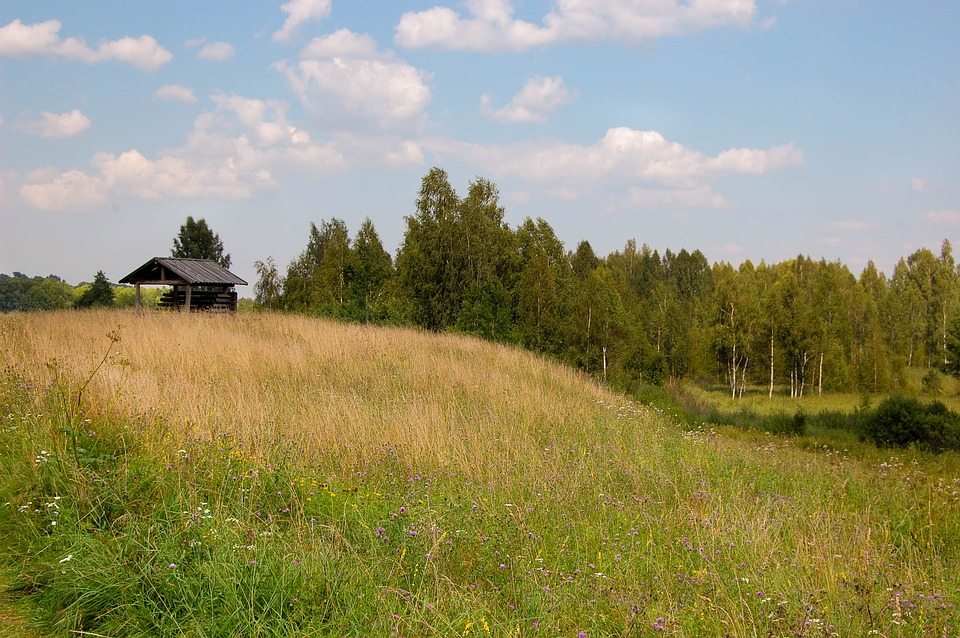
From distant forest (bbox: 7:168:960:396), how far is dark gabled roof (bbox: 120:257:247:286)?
3295mm

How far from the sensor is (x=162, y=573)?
3.48m

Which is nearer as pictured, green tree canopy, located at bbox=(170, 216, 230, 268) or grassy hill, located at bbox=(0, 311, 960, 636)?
grassy hill, located at bbox=(0, 311, 960, 636)

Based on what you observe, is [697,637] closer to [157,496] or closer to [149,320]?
[157,496]

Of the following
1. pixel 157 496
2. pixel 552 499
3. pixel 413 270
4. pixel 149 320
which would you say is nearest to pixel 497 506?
pixel 552 499

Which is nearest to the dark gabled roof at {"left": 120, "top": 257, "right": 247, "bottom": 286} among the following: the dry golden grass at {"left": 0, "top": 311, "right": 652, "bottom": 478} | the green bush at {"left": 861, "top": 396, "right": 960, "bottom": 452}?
the dry golden grass at {"left": 0, "top": 311, "right": 652, "bottom": 478}

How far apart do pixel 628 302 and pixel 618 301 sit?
22533 millimetres

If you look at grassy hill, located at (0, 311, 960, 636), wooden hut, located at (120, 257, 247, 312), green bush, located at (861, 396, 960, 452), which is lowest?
green bush, located at (861, 396, 960, 452)

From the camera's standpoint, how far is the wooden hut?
25.8 meters

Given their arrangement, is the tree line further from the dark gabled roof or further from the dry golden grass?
the dry golden grass

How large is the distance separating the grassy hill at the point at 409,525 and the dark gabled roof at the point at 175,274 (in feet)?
56.1

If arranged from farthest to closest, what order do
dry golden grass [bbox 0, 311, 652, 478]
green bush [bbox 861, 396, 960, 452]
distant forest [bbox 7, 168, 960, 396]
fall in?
distant forest [bbox 7, 168, 960, 396] < green bush [bbox 861, 396, 960, 452] < dry golden grass [bbox 0, 311, 652, 478]

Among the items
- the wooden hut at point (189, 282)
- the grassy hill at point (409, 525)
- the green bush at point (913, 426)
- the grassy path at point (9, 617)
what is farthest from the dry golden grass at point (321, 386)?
the green bush at point (913, 426)

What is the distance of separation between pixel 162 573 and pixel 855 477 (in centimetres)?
901

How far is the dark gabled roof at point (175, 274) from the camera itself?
25.6 metres
